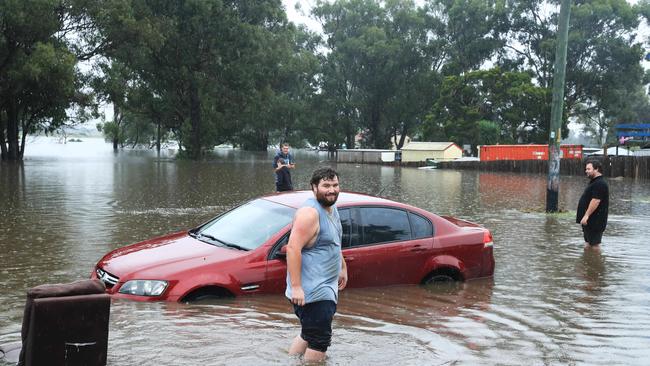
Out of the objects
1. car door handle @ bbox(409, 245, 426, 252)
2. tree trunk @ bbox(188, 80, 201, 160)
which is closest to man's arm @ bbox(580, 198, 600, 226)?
car door handle @ bbox(409, 245, 426, 252)

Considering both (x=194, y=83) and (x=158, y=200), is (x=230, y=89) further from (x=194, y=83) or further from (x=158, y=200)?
(x=158, y=200)

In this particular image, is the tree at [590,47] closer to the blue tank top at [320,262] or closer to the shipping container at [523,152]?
the shipping container at [523,152]

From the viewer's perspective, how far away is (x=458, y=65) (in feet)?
221

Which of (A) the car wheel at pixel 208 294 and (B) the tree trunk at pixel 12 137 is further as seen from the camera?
(B) the tree trunk at pixel 12 137

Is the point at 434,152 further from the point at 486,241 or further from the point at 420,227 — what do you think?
the point at 420,227

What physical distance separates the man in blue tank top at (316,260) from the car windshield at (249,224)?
2.41 metres

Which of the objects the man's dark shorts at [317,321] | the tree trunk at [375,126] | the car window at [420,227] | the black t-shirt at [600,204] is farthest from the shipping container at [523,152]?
the man's dark shorts at [317,321]

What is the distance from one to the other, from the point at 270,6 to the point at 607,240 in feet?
149

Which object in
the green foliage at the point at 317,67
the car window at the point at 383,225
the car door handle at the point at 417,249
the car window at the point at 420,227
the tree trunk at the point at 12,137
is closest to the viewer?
the car window at the point at 383,225

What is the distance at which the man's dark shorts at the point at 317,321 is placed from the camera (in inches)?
171

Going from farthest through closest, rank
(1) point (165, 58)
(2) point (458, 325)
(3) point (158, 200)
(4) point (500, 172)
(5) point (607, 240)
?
(1) point (165, 58), (4) point (500, 172), (3) point (158, 200), (5) point (607, 240), (2) point (458, 325)

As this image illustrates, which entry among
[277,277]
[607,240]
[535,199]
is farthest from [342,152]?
[277,277]

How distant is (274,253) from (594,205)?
5244mm

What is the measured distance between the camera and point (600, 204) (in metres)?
9.41
